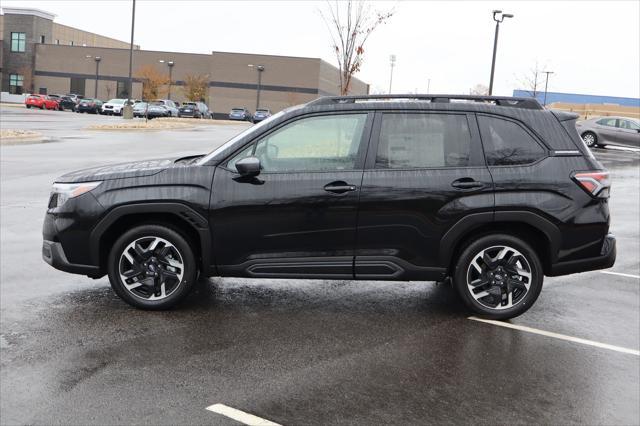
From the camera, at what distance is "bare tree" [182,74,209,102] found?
84.1 meters

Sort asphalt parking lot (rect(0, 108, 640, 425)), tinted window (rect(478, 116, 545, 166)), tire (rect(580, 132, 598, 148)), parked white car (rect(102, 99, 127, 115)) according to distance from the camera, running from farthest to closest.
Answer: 1. parked white car (rect(102, 99, 127, 115))
2. tire (rect(580, 132, 598, 148))
3. tinted window (rect(478, 116, 545, 166))
4. asphalt parking lot (rect(0, 108, 640, 425))

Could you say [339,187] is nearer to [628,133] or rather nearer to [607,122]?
[628,133]

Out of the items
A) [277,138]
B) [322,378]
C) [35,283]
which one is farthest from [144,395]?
[35,283]

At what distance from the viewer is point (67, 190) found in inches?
226

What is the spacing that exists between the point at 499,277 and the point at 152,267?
3.01 meters

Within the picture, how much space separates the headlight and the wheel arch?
10.1ft

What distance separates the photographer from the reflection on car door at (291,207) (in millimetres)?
5629

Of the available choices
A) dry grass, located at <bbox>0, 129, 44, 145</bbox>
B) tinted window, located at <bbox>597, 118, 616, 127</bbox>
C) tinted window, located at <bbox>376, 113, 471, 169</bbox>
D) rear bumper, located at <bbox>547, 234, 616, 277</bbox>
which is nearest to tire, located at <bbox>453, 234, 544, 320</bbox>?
rear bumper, located at <bbox>547, 234, 616, 277</bbox>

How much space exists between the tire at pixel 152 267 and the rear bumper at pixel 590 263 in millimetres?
3160

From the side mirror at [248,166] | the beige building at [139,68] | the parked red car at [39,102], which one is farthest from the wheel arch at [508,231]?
the beige building at [139,68]

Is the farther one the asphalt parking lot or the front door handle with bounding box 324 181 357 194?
the front door handle with bounding box 324 181 357 194

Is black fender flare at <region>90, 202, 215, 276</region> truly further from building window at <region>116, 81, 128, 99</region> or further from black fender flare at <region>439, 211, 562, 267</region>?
building window at <region>116, 81, 128, 99</region>

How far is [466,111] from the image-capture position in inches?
232

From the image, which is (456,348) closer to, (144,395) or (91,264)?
(144,395)
